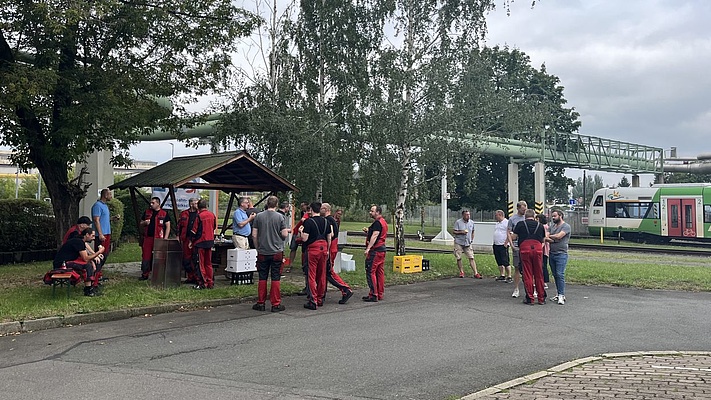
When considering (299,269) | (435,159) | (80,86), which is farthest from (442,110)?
(80,86)

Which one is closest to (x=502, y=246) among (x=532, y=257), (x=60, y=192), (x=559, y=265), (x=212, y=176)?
(x=559, y=265)

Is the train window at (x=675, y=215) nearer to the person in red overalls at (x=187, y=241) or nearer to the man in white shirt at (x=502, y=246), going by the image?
the man in white shirt at (x=502, y=246)

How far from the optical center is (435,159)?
→ 16.5m

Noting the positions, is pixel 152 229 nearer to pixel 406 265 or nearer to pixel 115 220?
pixel 406 265

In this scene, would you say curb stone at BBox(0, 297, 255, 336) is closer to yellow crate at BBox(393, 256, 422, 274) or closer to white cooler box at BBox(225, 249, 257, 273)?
white cooler box at BBox(225, 249, 257, 273)

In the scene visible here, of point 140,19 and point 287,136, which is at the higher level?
point 140,19

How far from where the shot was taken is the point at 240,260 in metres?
12.3

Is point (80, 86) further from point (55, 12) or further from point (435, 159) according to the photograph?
point (435, 159)

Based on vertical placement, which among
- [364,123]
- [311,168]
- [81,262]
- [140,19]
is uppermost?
[140,19]

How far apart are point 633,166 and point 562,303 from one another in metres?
34.7

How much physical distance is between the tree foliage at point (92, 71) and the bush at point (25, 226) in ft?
12.4

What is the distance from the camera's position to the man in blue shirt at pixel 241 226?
1266 cm

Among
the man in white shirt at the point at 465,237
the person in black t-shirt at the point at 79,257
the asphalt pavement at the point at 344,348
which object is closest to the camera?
the asphalt pavement at the point at 344,348

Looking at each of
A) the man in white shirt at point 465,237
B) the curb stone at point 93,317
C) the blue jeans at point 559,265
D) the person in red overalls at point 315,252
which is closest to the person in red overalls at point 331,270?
the person in red overalls at point 315,252
